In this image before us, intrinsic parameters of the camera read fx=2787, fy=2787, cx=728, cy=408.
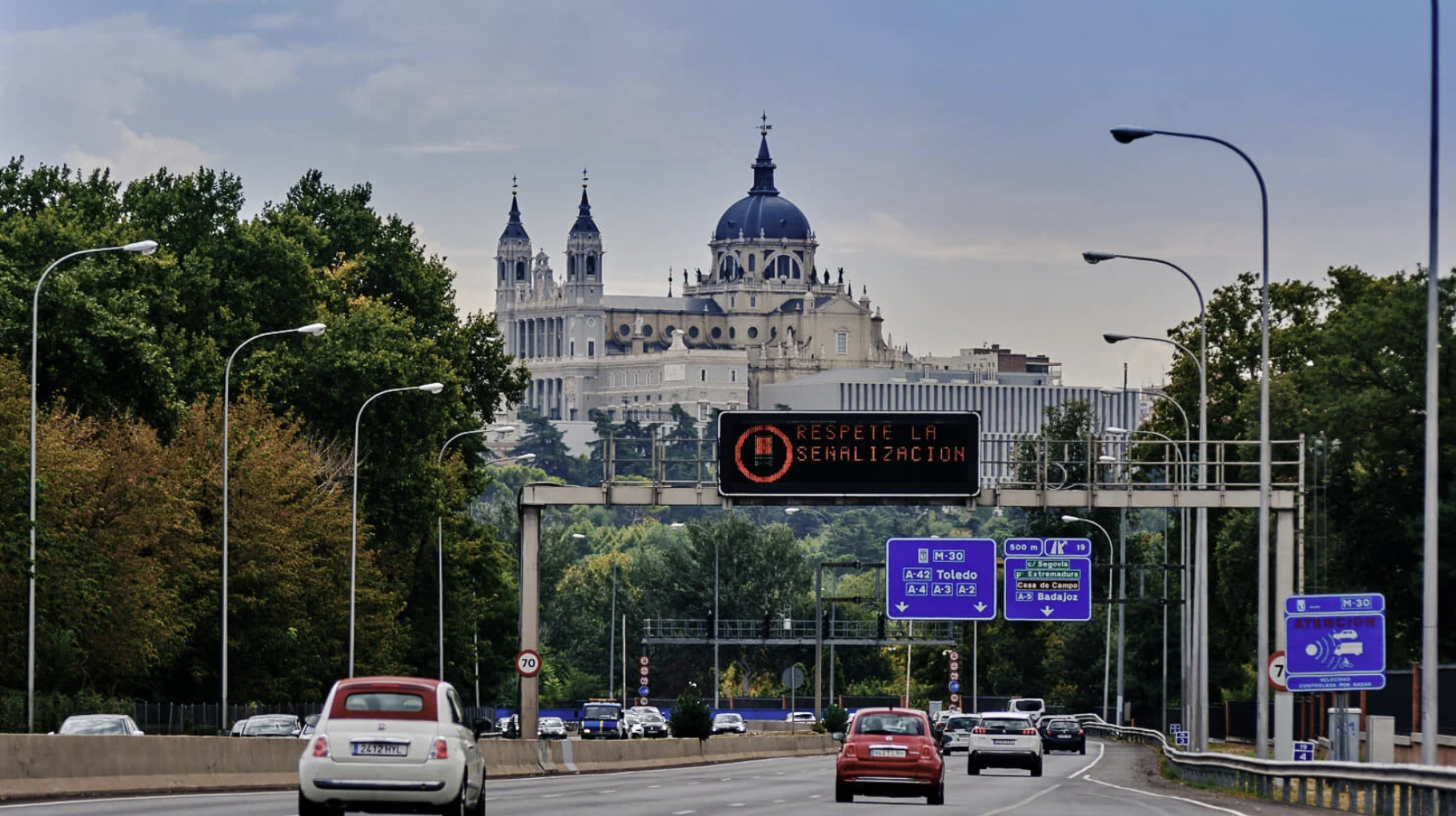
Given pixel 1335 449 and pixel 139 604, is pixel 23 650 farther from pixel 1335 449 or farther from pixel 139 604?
pixel 1335 449

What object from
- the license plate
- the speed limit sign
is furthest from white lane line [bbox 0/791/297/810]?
the speed limit sign

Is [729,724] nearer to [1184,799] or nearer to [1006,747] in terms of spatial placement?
[1006,747]

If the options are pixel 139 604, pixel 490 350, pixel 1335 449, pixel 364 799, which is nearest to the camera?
pixel 364 799

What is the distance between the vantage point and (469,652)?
9350 cm

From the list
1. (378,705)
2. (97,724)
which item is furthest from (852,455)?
(378,705)

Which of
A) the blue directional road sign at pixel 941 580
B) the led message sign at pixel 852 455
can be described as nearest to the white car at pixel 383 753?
the led message sign at pixel 852 455

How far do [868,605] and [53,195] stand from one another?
117 metres

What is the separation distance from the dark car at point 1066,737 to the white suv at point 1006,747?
2573cm

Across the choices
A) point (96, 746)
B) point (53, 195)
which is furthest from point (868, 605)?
point (96, 746)

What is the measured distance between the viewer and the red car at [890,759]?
36.9 m

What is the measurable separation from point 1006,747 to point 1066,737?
88.1 ft

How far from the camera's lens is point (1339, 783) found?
118 ft

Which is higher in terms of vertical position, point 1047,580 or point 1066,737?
point 1047,580

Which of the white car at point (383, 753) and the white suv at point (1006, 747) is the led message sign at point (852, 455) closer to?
the white suv at point (1006, 747)
